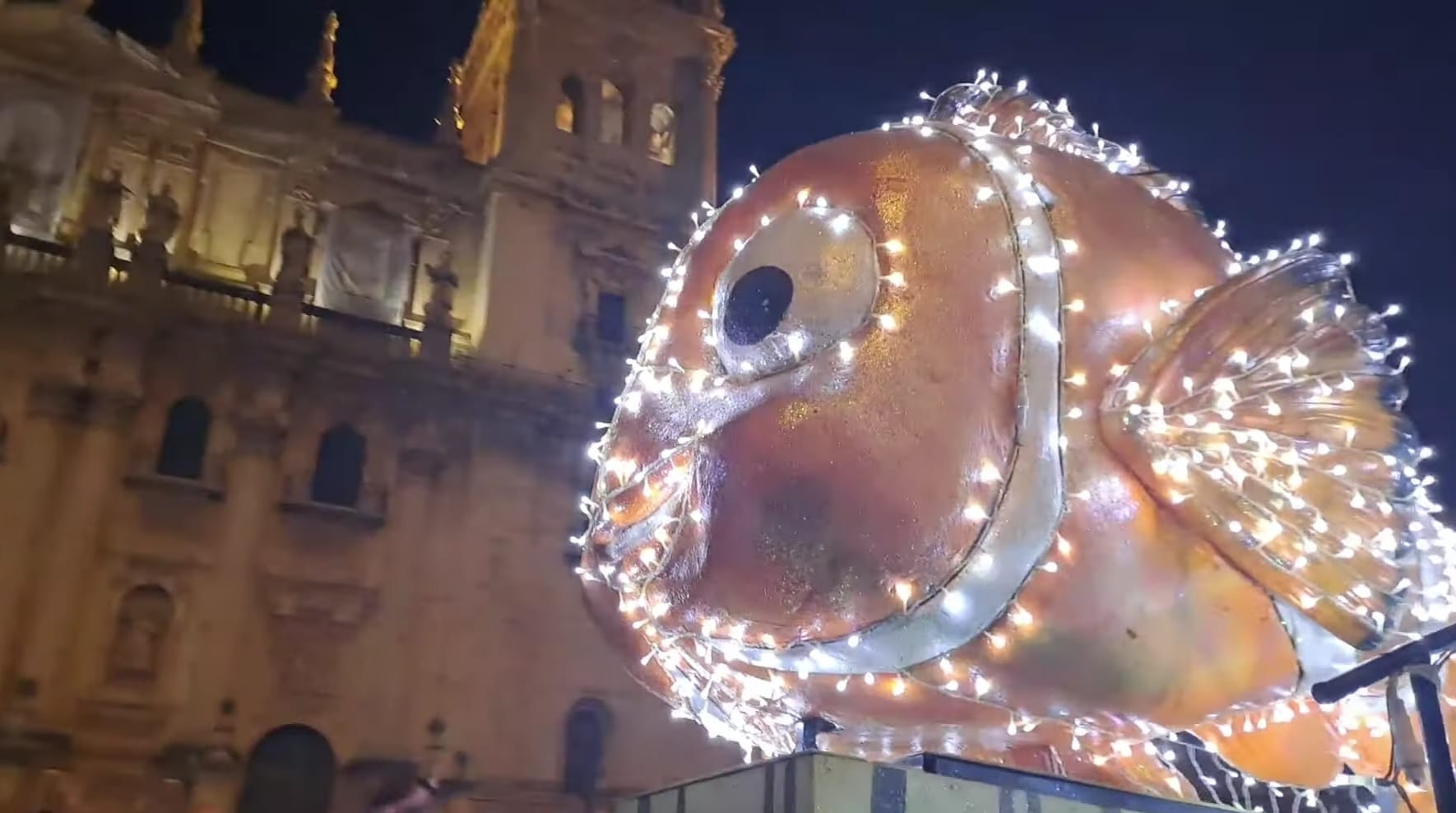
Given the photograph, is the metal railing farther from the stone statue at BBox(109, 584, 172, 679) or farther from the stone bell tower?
the stone statue at BBox(109, 584, 172, 679)

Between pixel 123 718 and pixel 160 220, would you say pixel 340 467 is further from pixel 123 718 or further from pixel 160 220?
pixel 160 220

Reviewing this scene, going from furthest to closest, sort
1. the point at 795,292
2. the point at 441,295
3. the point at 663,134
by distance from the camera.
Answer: the point at 663,134
the point at 441,295
the point at 795,292

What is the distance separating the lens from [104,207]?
17219mm

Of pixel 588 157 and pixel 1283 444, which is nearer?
pixel 1283 444

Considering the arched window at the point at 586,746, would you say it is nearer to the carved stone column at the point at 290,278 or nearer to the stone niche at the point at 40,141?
the carved stone column at the point at 290,278

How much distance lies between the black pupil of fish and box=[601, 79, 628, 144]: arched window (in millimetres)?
18194

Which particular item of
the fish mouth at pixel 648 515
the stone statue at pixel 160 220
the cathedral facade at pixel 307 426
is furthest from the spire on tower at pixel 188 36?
the fish mouth at pixel 648 515

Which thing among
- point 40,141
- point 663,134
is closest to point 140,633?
point 40,141

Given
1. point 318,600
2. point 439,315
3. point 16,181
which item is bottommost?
point 318,600

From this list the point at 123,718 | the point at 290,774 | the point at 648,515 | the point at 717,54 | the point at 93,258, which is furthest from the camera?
the point at 717,54

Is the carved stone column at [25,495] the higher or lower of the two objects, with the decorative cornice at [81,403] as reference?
lower

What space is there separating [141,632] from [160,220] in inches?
236

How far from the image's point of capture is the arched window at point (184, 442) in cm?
1648

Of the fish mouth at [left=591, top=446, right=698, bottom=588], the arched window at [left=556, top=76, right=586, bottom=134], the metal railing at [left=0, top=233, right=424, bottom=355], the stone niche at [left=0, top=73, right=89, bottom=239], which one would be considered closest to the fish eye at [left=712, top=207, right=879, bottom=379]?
the fish mouth at [left=591, top=446, right=698, bottom=588]
